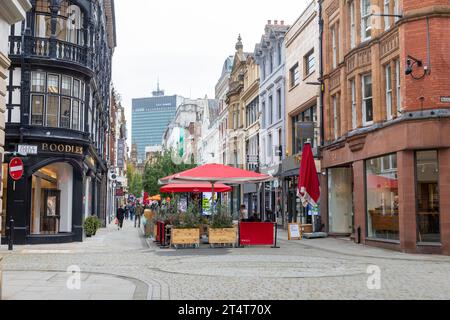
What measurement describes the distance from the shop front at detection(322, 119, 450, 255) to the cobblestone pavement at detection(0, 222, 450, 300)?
1.00m

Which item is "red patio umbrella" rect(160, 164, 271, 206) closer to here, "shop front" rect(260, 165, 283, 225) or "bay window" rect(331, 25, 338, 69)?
"bay window" rect(331, 25, 338, 69)

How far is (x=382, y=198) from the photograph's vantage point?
73.5ft

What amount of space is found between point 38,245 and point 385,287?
16.6 metres

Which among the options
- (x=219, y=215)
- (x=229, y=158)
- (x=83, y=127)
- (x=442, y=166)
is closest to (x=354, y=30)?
Result: (x=442, y=166)

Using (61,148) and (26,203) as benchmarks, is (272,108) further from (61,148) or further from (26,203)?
(26,203)

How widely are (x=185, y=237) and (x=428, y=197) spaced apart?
28.5ft

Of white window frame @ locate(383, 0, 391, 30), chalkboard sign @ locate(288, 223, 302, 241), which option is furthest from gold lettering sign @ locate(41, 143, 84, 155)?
white window frame @ locate(383, 0, 391, 30)

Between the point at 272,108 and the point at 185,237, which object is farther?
the point at 272,108

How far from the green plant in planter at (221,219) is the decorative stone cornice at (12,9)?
12328 millimetres

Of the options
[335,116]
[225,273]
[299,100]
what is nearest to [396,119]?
[335,116]

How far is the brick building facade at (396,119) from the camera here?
64.0 ft

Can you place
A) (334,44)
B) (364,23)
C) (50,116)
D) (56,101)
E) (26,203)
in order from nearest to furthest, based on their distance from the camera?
Result: (26,203) < (364,23) < (50,116) < (56,101) < (334,44)
